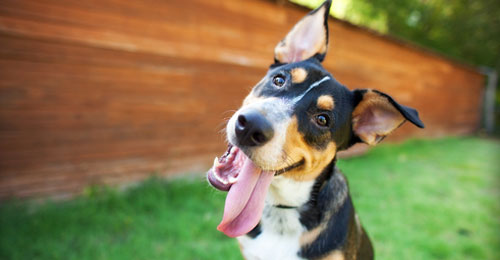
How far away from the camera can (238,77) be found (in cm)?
641

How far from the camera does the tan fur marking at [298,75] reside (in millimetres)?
2188

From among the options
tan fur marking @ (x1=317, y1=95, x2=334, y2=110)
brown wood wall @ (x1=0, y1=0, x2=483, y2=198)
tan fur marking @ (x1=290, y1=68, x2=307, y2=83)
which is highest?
tan fur marking @ (x1=290, y1=68, x2=307, y2=83)

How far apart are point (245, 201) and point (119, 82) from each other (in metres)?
3.55

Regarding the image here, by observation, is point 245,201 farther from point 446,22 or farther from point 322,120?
point 446,22

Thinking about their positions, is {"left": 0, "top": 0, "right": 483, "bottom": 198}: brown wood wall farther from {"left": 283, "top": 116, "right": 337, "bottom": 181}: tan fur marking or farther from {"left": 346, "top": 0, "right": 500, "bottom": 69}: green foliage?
{"left": 346, "top": 0, "right": 500, "bottom": 69}: green foliage

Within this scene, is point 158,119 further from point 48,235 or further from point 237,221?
point 237,221

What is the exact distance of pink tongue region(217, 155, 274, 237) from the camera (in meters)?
1.96

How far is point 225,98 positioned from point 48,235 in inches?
147

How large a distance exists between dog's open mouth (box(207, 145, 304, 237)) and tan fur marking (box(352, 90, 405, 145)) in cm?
73

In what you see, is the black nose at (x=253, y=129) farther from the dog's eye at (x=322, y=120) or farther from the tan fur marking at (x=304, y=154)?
the dog's eye at (x=322, y=120)

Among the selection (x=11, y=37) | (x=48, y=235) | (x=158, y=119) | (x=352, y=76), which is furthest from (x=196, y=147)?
(x=352, y=76)

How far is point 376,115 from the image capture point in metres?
2.40

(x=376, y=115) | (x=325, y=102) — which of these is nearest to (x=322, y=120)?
(x=325, y=102)

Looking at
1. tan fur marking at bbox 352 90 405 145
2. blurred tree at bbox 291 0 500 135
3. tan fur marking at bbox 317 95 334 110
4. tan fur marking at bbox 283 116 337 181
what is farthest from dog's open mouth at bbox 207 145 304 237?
blurred tree at bbox 291 0 500 135
